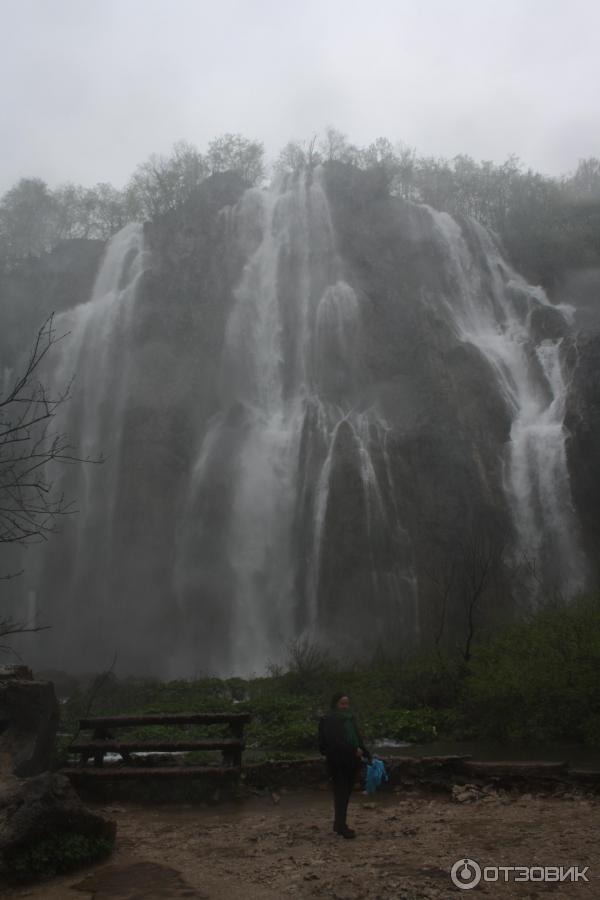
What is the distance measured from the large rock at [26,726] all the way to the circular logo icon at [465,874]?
5391 mm

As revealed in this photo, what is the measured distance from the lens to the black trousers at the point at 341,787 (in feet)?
23.1

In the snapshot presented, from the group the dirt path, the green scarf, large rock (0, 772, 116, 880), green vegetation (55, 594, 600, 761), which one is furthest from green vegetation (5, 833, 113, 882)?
green vegetation (55, 594, 600, 761)

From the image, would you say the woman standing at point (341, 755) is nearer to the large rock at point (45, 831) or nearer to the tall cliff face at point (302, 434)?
the large rock at point (45, 831)

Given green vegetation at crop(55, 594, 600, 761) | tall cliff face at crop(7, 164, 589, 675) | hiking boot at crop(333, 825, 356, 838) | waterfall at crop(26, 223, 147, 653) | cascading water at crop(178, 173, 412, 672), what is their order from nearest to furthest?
hiking boot at crop(333, 825, 356, 838), green vegetation at crop(55, 594, 600, 761), tall cliff face at crop(7, 164, 589, 675), cascading water at crop(178, 173, 412, 672), waterfall at crop(26, 223, 147, 653)

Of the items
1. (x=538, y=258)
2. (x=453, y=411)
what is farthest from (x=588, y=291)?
(x=453, y=411)

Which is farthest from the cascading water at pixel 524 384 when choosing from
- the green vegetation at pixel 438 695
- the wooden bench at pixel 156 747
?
the wooden bench at pixel 156 747

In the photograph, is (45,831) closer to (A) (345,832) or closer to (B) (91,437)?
(A) (345,832)

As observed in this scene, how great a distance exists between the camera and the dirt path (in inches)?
218

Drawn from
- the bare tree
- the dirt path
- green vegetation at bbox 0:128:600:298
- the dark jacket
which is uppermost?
green vegetation at bbox 0:128:600:298

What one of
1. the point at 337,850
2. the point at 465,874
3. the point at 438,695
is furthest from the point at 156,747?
the point at 438,695

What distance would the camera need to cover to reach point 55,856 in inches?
238

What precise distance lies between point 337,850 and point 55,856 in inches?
97.1

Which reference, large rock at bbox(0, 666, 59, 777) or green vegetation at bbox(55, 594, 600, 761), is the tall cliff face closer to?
green vegetation at bbox(55, 594, 600, 761)

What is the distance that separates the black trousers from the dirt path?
19cm
